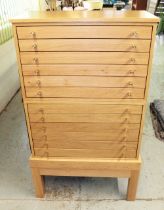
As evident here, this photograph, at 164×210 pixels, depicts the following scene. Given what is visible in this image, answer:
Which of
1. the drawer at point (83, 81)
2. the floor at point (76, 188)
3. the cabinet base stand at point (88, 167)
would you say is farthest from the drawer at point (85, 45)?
the floor at point (76, 188)

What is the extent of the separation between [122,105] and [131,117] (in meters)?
0.09

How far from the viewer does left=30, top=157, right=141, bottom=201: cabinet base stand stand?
1.51m

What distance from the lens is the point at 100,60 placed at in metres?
1.24

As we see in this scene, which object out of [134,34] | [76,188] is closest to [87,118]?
[134,34]

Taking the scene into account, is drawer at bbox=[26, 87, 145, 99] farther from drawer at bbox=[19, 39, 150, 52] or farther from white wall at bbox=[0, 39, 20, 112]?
white wall at bbox=[0, 39, 20, 112]

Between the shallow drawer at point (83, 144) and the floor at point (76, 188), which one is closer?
the shallow drawer at point (83, 144)

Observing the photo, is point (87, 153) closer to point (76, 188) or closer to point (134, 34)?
point (76, 188)

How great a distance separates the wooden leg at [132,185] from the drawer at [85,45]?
780 millimetres

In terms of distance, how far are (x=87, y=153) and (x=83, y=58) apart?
23.7 inches

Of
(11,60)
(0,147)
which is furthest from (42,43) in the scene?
(11,60)

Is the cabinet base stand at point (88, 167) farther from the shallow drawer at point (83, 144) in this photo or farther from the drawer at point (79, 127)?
the drawer at point (79, 127)

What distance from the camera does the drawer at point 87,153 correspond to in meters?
1.50

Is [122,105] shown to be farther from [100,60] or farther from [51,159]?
[51,159]

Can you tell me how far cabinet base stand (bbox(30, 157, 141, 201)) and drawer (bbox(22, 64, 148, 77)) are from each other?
1.82ft
